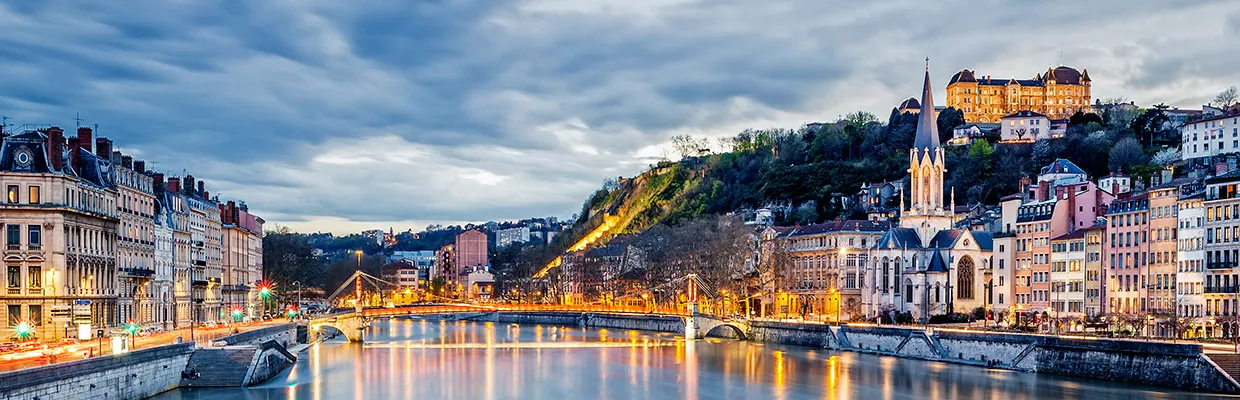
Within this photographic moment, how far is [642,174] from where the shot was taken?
195 metres

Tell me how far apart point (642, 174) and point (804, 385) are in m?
141

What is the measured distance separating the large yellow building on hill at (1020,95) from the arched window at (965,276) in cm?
6181

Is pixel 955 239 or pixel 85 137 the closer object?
pixel 85 137

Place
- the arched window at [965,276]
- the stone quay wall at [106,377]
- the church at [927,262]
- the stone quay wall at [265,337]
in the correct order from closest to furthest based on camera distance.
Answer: the stone quay wall at [106,377], the stone quay wall at [265,337], the arched window at [965,276], the church at [927,262]

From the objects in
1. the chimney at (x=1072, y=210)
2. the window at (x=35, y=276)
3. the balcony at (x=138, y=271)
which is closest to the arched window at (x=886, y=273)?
the chimney at (x=1072, y=210)

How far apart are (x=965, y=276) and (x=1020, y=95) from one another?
6581 centimetres

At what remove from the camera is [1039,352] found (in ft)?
186

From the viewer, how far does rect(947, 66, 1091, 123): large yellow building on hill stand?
14862 centimetres

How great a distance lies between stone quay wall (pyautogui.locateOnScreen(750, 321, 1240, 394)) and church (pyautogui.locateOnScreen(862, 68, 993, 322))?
13997 mm

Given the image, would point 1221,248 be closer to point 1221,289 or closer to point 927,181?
point 1221,289

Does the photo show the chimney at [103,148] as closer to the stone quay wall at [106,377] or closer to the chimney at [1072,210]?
the stone quay wall at [106,377]

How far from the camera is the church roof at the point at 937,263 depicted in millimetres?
90312

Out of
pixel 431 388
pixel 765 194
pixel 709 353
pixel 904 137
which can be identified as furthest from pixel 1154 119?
pixel 431 388

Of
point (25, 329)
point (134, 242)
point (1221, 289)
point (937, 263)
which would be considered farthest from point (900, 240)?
point (25, 329)
